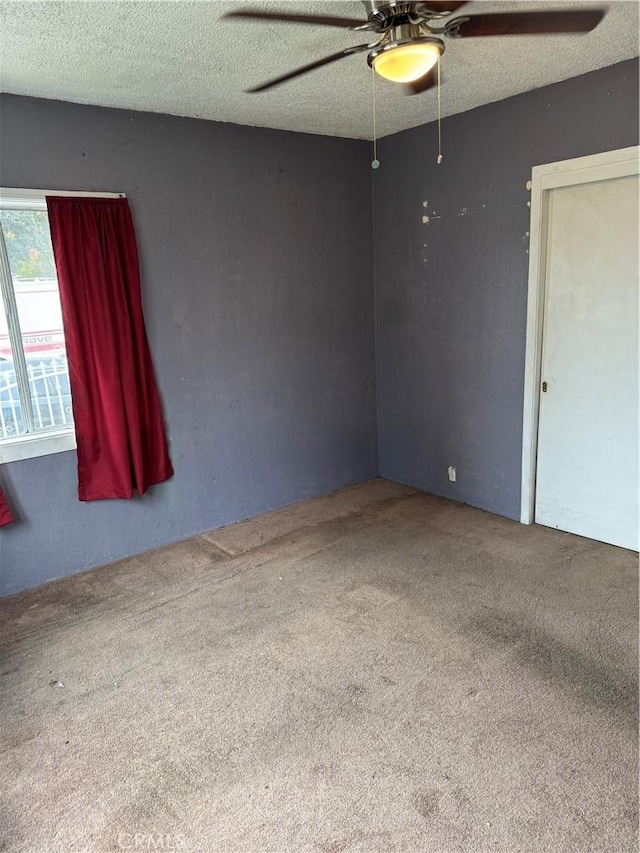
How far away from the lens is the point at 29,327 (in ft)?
9.83

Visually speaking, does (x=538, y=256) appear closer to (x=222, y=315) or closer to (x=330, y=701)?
(x=222, y=315)

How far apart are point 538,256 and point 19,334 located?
290cm

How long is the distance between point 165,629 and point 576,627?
6.24 ft

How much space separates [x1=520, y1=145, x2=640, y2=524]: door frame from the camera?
2895 mm

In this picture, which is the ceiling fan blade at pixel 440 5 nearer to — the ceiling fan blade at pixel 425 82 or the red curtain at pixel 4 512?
the ceiling fan blade at pixel 425 82

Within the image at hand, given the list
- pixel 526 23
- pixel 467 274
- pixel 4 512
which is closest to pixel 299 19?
pixel 526 23

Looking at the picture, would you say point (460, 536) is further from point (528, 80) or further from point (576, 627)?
point (528, 80)

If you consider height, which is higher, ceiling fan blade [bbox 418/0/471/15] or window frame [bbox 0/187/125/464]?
ceiling fan blade [bbox 418/0/471/15]

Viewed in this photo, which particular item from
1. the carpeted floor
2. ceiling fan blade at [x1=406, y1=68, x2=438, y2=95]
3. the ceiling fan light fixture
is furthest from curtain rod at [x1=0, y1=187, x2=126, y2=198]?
the carpeted floor

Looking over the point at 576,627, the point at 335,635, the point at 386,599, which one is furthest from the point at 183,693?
the point at 576,627

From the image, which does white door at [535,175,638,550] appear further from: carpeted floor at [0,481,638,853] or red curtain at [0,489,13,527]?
red curtain at [0,489,13,527]

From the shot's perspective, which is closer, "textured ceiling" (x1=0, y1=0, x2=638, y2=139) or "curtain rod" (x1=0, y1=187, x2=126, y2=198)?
"textured ceiling" (x1=0, y1=0, x2=638, y2=139)

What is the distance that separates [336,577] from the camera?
311cm

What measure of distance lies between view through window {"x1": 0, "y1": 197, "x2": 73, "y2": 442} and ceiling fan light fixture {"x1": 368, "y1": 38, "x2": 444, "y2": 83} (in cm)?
194
